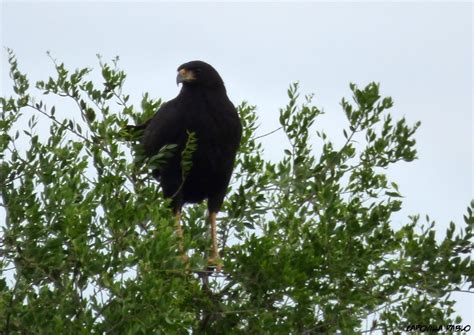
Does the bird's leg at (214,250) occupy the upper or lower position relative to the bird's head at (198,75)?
lower

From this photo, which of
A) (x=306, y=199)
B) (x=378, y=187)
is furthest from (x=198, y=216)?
(x=378, y=187)

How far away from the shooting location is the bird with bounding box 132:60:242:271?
9.33 metres

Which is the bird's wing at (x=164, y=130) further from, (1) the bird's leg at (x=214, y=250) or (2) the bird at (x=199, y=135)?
(1) the bird's leg at (x=214, y=250)

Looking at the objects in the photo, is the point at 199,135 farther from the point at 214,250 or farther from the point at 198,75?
the point at 214,250

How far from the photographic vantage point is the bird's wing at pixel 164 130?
9.31 meters

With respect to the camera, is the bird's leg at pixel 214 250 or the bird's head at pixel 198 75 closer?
the bird's leg at pixel 214 250

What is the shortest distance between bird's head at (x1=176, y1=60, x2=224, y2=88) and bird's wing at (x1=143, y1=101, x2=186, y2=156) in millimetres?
235

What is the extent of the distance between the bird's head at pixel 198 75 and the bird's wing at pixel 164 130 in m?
0.23

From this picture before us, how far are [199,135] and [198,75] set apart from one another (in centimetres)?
64

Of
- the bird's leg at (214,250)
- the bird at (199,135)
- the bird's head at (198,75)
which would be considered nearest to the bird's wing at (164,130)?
the bird at (199,135)

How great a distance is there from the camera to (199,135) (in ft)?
30.5

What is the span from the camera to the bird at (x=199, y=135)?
367 inches

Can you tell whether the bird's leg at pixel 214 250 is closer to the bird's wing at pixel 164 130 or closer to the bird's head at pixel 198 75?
the bird's wing at pixel 164 130

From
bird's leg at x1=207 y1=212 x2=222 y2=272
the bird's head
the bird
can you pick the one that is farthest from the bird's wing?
bird's leg at x1=207 y1=212 x2=222 y2=272
